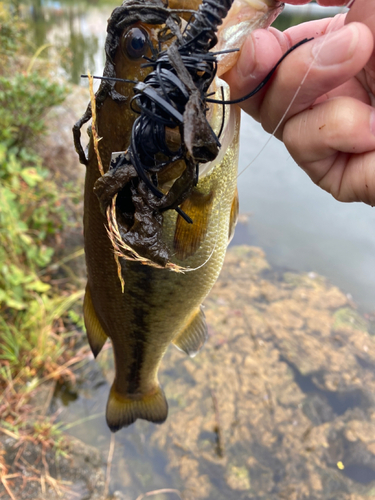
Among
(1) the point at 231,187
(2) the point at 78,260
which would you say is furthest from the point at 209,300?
(1) the point at 231,187

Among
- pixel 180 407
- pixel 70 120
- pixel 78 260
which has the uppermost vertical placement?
pixel 70 120

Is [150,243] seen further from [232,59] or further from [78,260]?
[78,260]

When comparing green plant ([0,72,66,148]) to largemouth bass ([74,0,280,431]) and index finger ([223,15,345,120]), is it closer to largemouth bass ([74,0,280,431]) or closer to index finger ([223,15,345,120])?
largemouth bass ([74,0,280,431])

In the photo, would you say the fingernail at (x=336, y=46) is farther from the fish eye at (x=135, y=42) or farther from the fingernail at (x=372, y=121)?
the fish eye at (x=135, y=42)

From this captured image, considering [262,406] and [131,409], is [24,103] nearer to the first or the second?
[131,409]

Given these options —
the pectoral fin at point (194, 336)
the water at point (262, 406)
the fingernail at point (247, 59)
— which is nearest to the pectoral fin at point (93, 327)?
the pectoral fin at point (194, 336)

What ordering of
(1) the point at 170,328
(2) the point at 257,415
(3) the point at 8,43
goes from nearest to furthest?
(1) the point at 170,328 → (2) the point at 257,415 → (3) the point at 8,43

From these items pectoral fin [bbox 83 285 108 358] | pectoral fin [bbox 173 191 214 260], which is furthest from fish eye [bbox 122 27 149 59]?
pectoral fin [bbox 83 285 108 358]
